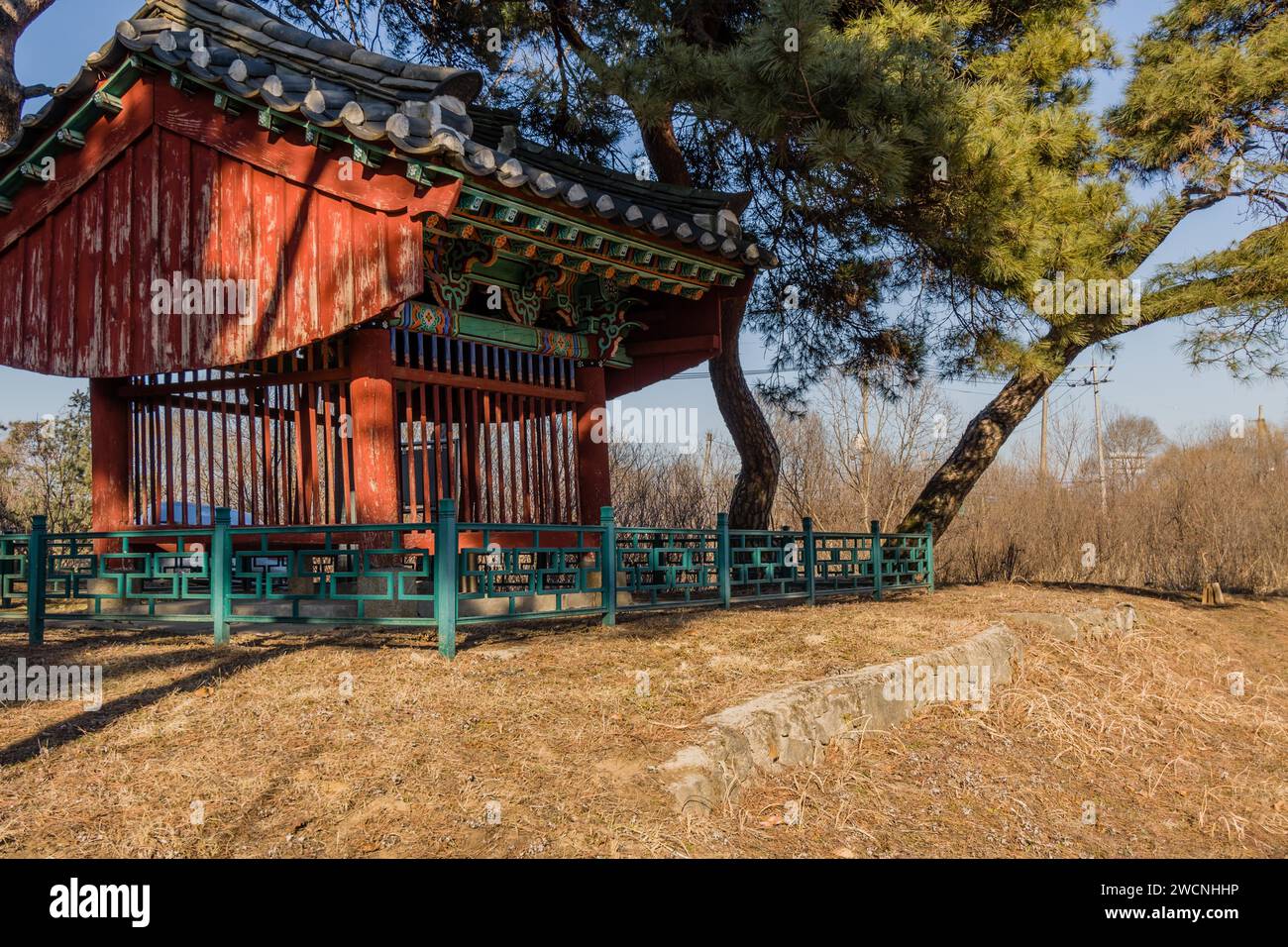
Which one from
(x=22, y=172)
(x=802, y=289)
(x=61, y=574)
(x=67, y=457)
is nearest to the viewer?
Answer: (x=61, y=574)

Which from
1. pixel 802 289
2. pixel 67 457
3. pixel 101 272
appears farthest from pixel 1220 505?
pixel 67 457

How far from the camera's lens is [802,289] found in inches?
499

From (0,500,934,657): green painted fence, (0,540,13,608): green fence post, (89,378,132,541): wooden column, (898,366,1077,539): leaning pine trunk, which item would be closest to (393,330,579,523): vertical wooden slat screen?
(0,500,934,657): green painted fence

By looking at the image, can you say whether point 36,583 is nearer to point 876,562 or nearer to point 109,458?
point 109,458

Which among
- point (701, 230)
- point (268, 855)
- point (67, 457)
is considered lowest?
point (268, 855)

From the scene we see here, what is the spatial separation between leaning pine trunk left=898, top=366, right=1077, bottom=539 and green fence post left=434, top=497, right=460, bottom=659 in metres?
7.18

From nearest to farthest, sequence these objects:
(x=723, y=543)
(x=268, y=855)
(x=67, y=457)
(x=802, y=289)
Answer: (x=268, y=855) → (x=723, y=543) → (x=802, y=289) → (x=67, y=457)

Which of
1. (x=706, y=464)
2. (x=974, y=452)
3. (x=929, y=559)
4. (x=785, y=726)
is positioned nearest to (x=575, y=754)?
(x=785, y=726)

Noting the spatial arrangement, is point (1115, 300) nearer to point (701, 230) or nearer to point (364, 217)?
point (701, 230)

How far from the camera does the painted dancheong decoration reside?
6.75 m

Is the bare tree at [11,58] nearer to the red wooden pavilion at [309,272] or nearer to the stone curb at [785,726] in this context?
the red wooden pavilion at [309,272]

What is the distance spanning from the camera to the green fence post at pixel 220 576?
21.5 ft

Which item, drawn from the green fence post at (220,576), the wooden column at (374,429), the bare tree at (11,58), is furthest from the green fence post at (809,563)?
the bare tree at (11,58)

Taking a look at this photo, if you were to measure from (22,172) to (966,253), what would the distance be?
7.83 m
